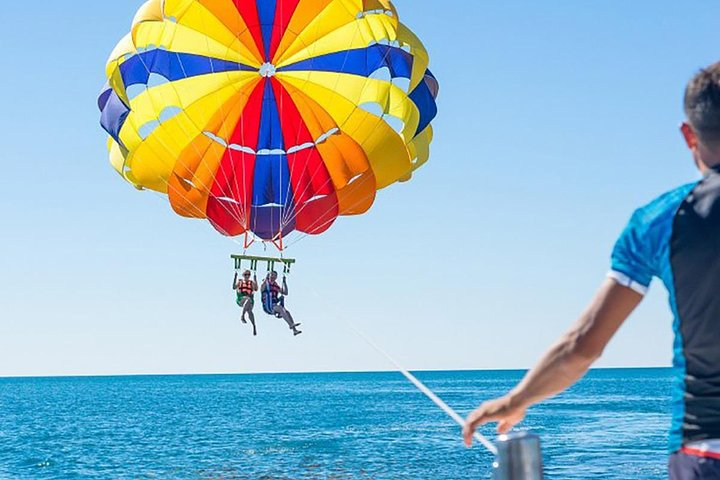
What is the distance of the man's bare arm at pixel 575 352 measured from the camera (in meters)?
2.16

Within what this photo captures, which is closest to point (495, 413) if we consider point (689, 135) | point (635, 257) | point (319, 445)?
point (635, 257)

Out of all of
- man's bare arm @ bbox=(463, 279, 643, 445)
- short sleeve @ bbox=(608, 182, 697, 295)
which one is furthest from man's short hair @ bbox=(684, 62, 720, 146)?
man's bare arm @ bbox=(463, 279, 643, 445)

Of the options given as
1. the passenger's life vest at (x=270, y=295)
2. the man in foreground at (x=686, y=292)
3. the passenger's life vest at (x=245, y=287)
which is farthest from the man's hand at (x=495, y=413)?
the passenger's life vest at (x=245, y=287)

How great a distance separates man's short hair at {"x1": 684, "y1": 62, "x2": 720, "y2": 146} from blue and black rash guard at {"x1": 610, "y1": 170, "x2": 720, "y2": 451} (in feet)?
0.29

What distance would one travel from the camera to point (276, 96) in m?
13.7

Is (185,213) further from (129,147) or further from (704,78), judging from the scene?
(704,78)

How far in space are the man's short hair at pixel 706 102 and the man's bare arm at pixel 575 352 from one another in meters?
0.36

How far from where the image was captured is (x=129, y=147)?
1377 centimetres

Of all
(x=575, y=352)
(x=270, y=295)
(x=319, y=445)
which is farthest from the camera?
(x=319, y=445)

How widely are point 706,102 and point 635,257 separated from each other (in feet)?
1.12

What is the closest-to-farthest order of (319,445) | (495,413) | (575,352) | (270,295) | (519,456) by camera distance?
1. (519,456)
2. (575,352)
3. (495,413)
4. (270,295)
5. (319,445)

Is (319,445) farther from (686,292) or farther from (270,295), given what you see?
(686,292)

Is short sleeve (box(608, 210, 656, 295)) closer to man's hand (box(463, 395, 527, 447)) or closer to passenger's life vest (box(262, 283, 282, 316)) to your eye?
man's hand (box(463, 395, 527, 447))

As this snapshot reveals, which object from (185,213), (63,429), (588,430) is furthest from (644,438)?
(63,429)
